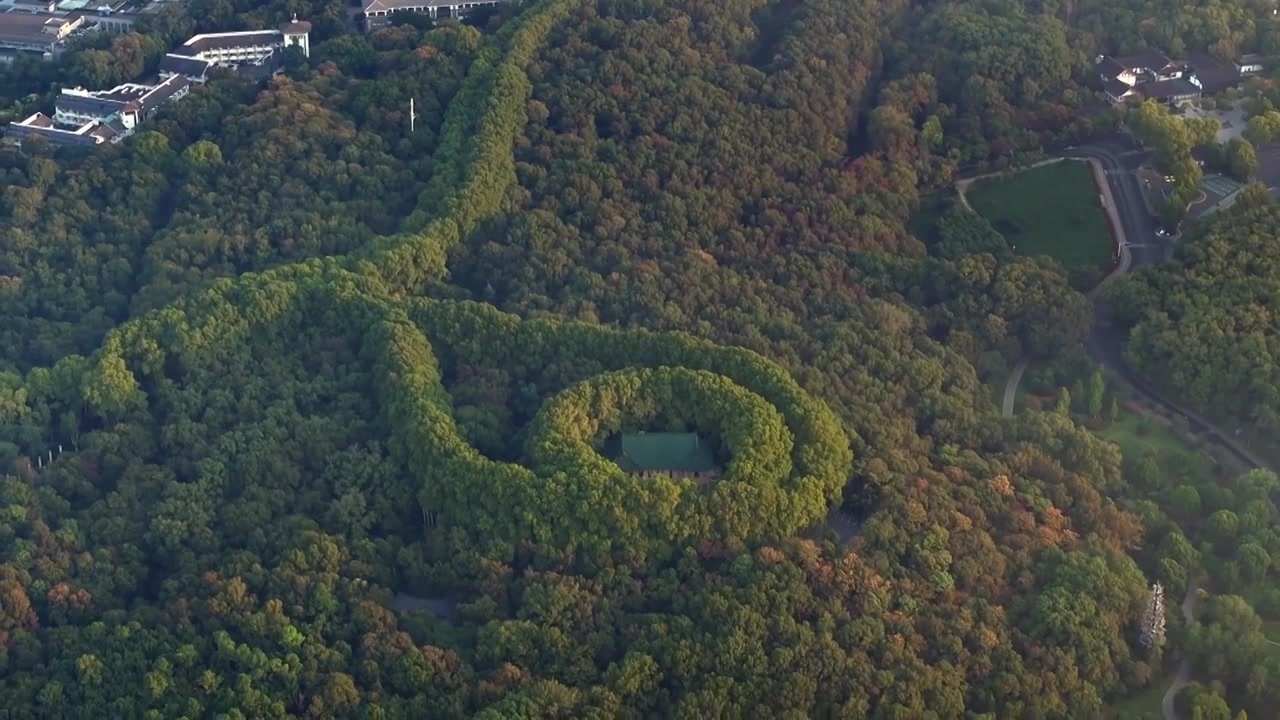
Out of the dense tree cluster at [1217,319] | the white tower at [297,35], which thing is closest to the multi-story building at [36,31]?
the white tower at [297,35]

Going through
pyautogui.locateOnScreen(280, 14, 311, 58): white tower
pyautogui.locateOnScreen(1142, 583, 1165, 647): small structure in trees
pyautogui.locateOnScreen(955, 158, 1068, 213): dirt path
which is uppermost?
pyautogui.locateOnScreen(280, 14, 311, 58): white tower

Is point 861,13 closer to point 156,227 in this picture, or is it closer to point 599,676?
point 156,227

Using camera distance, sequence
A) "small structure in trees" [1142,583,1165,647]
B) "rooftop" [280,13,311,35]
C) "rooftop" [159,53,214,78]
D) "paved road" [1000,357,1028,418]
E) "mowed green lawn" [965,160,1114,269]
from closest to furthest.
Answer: "small structure in trees" [1142,583,1165,647] < "paved road" [1000,357,1028,418] < "mowed green lawn" [965,160,1114,269] < "rooftop" [159,53,214,78] < "rooftop" [280,13,311,35]

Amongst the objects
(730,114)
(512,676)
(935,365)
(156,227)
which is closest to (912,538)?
(935,365)

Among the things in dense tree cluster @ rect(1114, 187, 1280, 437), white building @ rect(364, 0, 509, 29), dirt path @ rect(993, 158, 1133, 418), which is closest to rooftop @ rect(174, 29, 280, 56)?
white building @ rect(364, 0, 509, 29)

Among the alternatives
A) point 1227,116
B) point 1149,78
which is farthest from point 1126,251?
point 1149,78

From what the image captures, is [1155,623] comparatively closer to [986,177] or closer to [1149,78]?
[986,177]

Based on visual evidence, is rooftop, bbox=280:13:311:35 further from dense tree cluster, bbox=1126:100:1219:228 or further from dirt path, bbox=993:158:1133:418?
dense tree cluster, bbox=1126:100:1219:228
